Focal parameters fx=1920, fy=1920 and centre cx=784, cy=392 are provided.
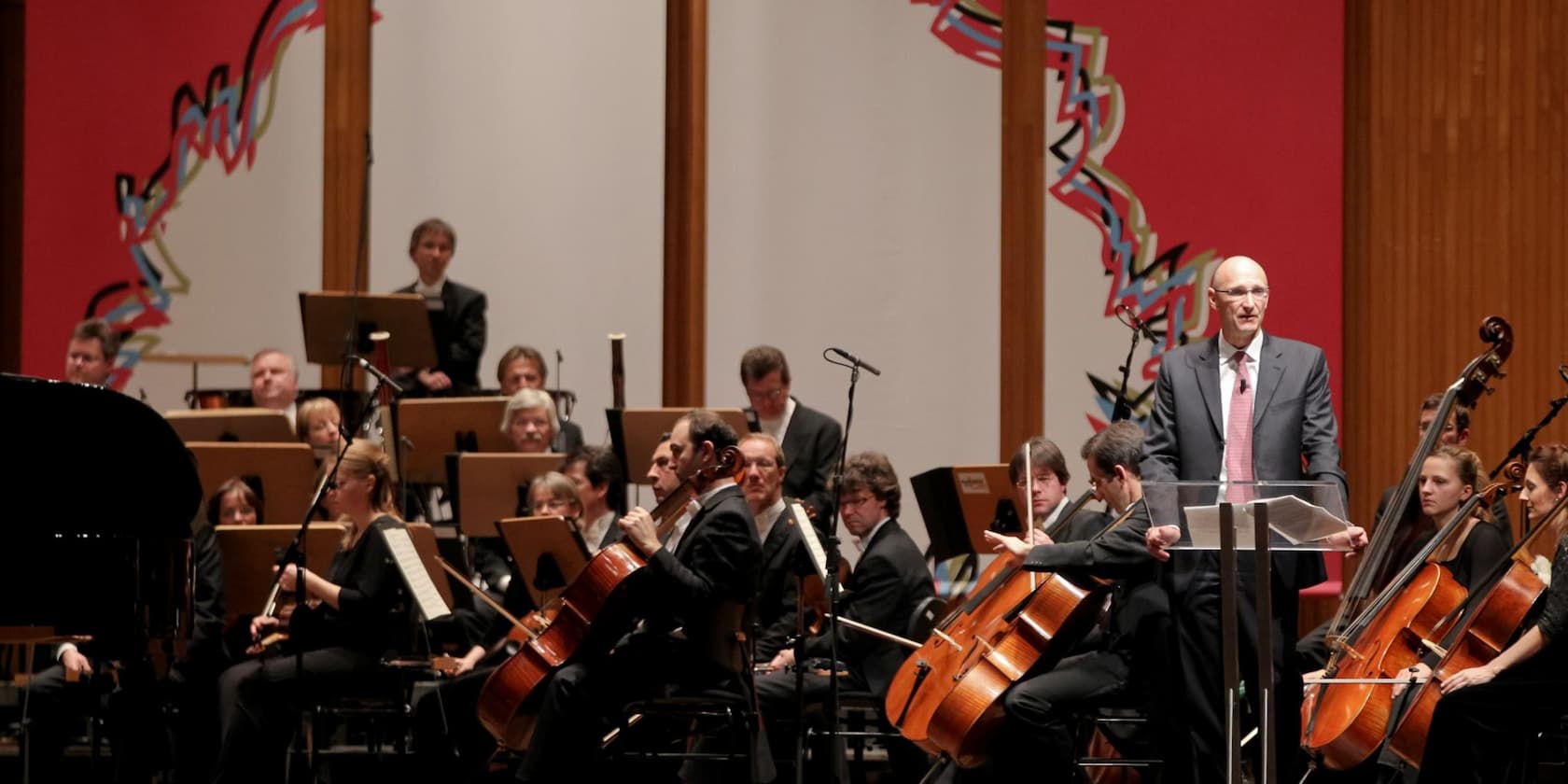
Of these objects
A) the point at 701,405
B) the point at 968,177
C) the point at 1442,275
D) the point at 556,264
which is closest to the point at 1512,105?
the point at 1442,275

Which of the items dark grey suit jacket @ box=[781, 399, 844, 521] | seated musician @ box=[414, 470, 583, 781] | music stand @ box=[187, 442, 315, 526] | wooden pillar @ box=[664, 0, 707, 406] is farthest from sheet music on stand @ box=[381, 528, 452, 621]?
wooden pillar @ box=[664, 0, 707, 406]

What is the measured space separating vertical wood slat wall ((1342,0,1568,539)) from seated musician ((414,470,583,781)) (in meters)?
3.23

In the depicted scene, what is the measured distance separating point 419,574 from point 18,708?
9.53 feet

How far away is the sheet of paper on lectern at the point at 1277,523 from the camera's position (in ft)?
12.2

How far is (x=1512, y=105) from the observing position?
739cm

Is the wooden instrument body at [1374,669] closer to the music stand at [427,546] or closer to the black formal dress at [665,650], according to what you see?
the black formal dress at [665,650]

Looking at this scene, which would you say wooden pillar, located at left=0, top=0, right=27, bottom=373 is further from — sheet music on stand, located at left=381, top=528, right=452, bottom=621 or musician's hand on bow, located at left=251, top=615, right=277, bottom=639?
sheet music on stand, located at left=381, top=528, right=452, bottom=621

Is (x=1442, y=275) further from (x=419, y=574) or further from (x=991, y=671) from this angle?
(x=419, y=574)

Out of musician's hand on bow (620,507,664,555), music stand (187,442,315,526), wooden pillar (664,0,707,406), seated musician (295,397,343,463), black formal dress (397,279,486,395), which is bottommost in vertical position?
musician's hand on bow (620,507,664,555)

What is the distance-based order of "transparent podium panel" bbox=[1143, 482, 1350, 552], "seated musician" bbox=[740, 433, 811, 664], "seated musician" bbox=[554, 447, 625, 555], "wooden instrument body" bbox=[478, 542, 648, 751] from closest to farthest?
1. "transparent podium panel" bbox=[1143, 482, 1350, 552]
2. "wooden instrument body" bbox=[478, 542, 648, 751]
3. "seated musician" bbox=[740, 433, 811, 664]
4. "seated musician" bbox=[554, 447, 625, 555]

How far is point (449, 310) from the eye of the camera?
26.3ft

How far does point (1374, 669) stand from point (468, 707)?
2.86 m

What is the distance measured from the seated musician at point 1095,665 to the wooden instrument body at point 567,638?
1.10 meters

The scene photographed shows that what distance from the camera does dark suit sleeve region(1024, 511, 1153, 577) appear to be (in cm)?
483
